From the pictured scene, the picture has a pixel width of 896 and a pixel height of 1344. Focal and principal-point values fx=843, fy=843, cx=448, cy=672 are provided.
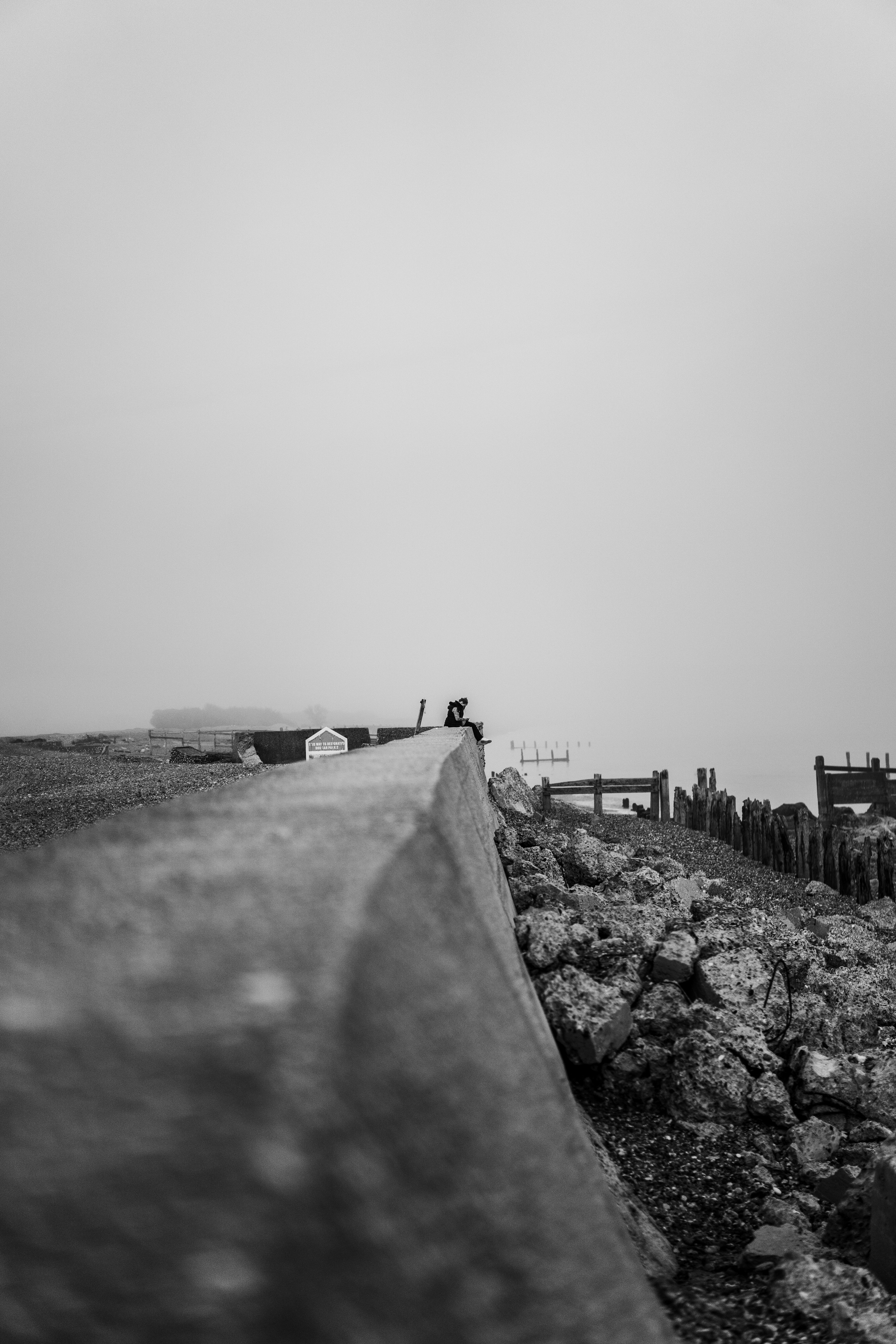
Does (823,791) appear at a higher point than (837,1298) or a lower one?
lower

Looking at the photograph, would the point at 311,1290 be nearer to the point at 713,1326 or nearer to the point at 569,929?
the point at 713,1326

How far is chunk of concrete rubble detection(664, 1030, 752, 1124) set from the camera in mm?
3742

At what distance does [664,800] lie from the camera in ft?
66.6

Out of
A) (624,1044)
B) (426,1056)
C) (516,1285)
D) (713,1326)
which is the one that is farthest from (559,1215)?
(624,1044)

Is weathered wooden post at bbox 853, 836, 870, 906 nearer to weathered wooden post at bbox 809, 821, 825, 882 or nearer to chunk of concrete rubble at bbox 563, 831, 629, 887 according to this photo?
weathered wooden post at bbox 809, 821, 825, 882

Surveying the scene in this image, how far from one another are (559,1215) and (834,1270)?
1580mm

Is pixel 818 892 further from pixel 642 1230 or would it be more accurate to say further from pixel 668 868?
pixel 642 1230

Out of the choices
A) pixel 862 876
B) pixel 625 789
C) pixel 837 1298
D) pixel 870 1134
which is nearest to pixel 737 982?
pixel 870 1134

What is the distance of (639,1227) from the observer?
2.44 meters

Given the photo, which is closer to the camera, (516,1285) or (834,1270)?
(516,1285)

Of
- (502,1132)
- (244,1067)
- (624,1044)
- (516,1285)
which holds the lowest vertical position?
(624,1044)

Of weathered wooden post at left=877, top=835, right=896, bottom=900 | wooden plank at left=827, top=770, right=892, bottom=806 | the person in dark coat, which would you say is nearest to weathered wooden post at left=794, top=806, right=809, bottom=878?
weathered wooden post at left=877, top=835, right=896, bottom=900

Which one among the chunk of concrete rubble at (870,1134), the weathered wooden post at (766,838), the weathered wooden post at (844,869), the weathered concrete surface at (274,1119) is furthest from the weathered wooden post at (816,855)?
the weathered concrete surface at (274,1119)

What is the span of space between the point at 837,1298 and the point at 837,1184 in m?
1.20
